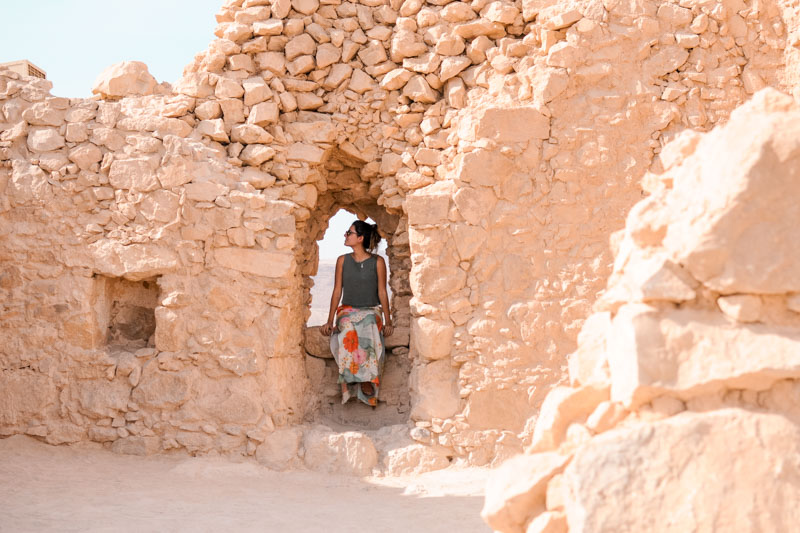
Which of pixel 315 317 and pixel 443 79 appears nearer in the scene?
pixel 443 79

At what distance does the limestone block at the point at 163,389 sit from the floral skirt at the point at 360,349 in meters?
1.14

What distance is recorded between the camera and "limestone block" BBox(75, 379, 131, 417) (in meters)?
5.07

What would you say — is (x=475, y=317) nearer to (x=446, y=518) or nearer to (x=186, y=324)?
(x=446, y=518)

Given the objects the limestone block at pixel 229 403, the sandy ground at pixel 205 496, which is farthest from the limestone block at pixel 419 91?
the sandy ground at pixel 205 496

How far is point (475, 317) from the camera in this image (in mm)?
5066

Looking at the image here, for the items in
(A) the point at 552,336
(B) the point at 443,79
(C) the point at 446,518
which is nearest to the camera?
(C) the point at 446,518

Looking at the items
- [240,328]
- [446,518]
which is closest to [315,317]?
[240,328]

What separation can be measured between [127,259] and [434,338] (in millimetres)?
2232

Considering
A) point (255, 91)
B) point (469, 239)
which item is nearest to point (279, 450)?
point (469, 239)

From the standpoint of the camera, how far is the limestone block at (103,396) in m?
5.07

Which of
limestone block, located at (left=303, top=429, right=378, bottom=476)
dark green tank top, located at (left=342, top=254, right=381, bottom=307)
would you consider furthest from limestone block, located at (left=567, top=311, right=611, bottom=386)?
dark green tank top, located at (left=342, top=254, right=381, bottom=307)

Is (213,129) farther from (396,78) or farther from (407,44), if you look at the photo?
(407,44)

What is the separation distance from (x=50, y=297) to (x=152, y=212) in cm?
93

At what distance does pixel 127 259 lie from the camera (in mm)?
5121
